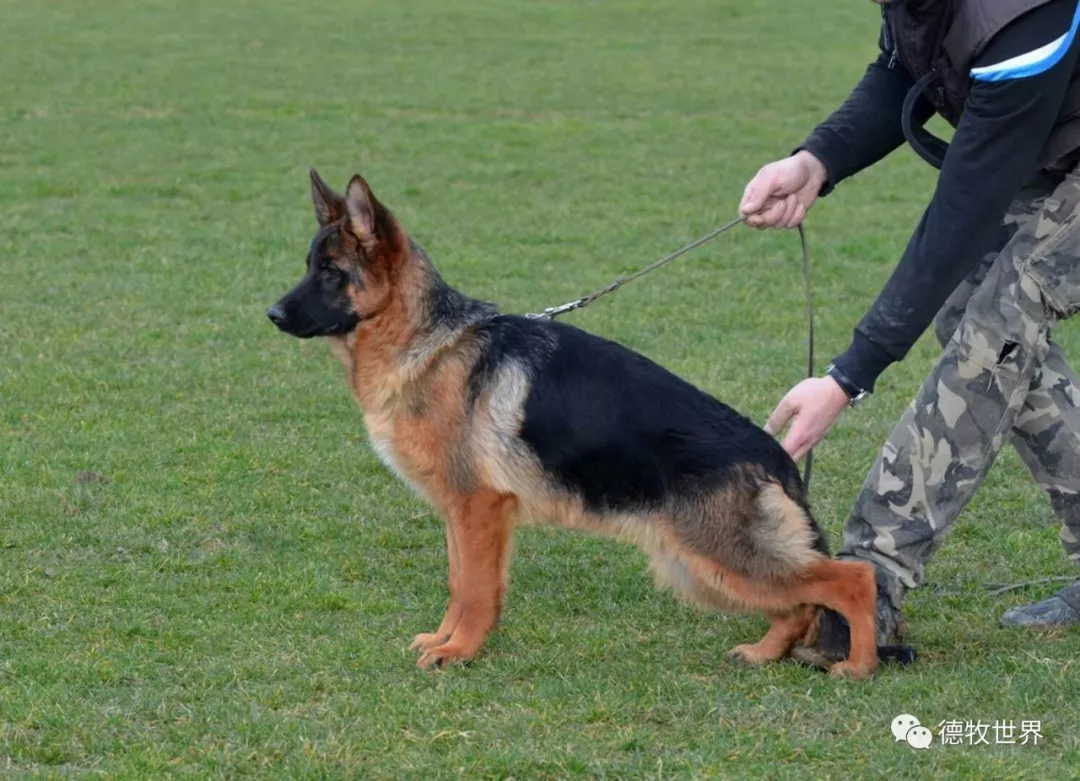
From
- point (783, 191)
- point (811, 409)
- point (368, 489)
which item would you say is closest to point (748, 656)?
point (811, 409)


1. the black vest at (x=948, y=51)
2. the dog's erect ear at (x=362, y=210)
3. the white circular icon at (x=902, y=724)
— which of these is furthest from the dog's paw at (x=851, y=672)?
the dog's erect ear at (x=362, y=210)

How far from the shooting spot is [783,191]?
493cm

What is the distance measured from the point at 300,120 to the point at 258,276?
23.6 ft

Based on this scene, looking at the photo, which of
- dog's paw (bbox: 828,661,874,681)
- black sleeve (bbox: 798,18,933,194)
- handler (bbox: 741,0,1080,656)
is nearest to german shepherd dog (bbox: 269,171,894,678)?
dog's paw (bbox: 828,661,874,681)

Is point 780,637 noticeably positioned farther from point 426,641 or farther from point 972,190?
point 972,190

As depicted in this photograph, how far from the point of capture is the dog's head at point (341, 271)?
192 inches

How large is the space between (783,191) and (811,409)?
0.97 m

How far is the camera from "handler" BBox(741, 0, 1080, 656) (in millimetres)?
4070

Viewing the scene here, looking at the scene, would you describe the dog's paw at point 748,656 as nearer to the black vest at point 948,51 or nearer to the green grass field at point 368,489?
the green grass field at point 368,489

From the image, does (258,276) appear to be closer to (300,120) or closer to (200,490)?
(200,490)

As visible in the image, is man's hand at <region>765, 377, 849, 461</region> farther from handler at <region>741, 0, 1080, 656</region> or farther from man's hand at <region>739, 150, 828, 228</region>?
man's hand at <region>739, 150, 828, 228</region>

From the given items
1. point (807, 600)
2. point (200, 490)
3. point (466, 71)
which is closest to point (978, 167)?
point (807, 600)

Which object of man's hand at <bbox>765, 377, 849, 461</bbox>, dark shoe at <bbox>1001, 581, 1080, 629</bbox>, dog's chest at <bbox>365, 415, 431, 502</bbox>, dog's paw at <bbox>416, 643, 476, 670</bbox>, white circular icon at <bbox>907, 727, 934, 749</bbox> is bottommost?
dog's paw at <bbox>416, 643, 476, 670</bbox>

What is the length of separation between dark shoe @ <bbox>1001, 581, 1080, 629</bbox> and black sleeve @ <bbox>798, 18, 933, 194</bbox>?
5.17ft
